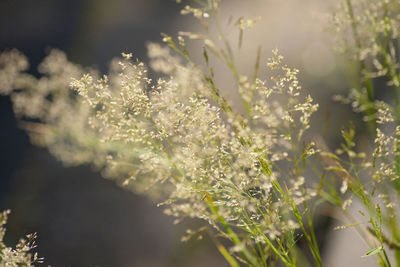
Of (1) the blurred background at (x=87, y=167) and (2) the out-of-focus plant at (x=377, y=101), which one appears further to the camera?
Answer: (1) the blurred background at (x=87, y=167)

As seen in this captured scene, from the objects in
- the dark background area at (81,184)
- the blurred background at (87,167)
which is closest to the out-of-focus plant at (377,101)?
the blurred background at (87,167)

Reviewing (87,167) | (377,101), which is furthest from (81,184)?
(377,101)

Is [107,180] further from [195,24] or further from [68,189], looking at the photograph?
[195,24]

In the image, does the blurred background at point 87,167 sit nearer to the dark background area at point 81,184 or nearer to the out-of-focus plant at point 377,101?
the dark background area at point 81,184

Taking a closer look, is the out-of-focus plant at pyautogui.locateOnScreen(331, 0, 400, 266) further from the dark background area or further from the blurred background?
the dark background area

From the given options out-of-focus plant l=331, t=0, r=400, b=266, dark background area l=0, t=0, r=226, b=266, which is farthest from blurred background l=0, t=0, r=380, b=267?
out-of-focus plant l=331, t=0, r=400, b=266

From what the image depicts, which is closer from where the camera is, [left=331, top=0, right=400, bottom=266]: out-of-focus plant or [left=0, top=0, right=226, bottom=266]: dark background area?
[left=331, top=0, right=400, bottom=266]: out-of-focus plant

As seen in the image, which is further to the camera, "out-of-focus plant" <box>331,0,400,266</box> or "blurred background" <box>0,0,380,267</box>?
"blurred background" <box>0,0,380,267</box>
